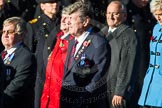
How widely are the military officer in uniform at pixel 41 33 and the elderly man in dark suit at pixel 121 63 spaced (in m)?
0.76

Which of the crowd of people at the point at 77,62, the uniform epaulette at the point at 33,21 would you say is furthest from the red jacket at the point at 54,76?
the uniform epaulette at the point at 33,21

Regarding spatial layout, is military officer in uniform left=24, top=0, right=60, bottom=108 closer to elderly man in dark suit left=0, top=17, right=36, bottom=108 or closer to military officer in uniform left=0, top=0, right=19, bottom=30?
elderly man in dark suit left=0, top=17, right=36, bottom=108

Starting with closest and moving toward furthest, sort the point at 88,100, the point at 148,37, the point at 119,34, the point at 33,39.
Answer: the point at 88,100, the point at 119,34, the point at 33,39, the point at 148,37

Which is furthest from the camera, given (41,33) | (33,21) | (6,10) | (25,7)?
(25,7)

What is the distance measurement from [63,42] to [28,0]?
3046 mm

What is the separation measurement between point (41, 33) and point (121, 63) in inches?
48.9

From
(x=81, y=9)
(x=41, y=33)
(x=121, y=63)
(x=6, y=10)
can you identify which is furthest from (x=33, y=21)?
(x=81, y=9)

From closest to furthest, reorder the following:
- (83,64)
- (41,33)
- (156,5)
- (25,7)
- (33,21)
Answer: (83,64) → (156,5) → (41,33) → (33,21) → (25,7)

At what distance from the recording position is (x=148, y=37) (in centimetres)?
1079

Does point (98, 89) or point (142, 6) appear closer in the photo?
point (98, 89)

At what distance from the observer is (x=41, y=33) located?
9.43m

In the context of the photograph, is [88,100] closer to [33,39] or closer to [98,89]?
→ [98,89]

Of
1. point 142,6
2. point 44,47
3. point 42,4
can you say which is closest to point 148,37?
point 142,6

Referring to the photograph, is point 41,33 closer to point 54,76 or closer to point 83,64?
point 54,76
